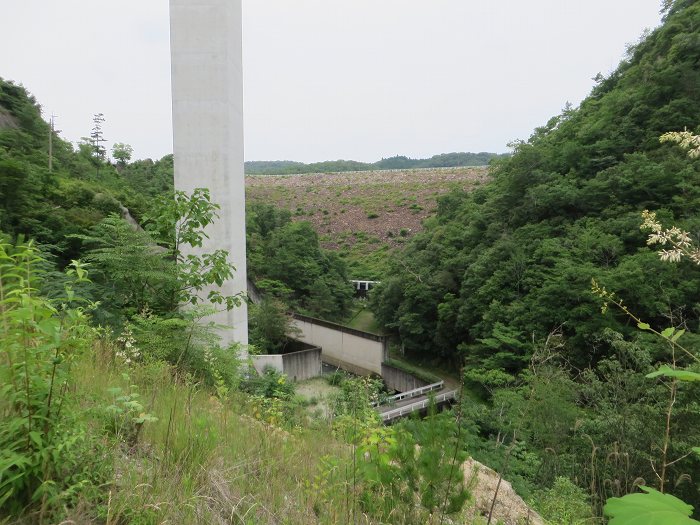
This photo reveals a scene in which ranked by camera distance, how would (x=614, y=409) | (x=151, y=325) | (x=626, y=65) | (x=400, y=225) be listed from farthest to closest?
(x=400, y=225) < (x=626, y=65) < (x=614, y=409) < (x=151, y=325)

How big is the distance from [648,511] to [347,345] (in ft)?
59.3

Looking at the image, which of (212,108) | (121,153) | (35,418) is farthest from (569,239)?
(121,153)

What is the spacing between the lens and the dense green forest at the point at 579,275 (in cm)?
763

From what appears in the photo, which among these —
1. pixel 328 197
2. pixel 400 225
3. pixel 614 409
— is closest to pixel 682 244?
pixel 614 409

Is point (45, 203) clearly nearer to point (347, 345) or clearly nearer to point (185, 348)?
point (185, 348)

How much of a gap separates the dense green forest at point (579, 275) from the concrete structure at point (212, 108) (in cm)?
563

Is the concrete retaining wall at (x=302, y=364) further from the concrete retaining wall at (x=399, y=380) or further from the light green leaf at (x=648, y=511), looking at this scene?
the light green leaf at (x=648, y=511)

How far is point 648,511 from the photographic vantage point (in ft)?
2.03

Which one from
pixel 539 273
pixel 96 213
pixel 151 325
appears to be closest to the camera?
pixel 151 325

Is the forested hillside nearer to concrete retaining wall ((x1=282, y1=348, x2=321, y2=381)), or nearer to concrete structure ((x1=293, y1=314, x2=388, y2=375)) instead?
concrete retaining wall ((x1=282, y1=348, x2=321, y2=381))

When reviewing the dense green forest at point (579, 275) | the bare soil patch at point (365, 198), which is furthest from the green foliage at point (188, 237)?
the bare soil patch at point (365, 198)

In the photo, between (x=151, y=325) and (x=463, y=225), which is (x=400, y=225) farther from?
(x=151, y=325)

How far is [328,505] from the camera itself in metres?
1.46

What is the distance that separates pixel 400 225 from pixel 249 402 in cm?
3292
